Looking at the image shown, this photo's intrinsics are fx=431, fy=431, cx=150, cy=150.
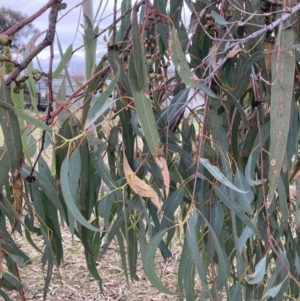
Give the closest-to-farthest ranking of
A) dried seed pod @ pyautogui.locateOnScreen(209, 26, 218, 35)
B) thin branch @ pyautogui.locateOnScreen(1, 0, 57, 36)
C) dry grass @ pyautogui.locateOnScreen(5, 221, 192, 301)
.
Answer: thin branch @ pyautogui.locateOnScreen(1, 0, 57, 36) → dried seed pod @ pyautogui.locateOnScreen(209, 26, 218, 35) → dry grass @ pyautogui.locateOnScreen(5, 221, 192, 301)

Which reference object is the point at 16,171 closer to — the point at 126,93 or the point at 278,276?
the point at 126,93

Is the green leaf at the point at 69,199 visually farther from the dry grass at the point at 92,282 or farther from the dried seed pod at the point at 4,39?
the dry grass at the point at 92,282

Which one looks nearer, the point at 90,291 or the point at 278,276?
the point at 278,276

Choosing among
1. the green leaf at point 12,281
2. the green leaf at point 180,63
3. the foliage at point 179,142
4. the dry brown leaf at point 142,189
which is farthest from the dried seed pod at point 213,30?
the green leaf at point 12,281

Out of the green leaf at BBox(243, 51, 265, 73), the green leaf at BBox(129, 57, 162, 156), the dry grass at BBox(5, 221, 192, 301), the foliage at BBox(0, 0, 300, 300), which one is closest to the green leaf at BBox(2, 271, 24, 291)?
the foliage at BBox(0, 0, 300, 300)

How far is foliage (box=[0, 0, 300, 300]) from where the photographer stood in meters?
0.44

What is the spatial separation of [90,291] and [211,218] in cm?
107

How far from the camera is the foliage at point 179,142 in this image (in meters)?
0.44

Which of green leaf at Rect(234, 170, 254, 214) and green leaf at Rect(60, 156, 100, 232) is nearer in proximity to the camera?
green leaf at Rect(60, 156, 100, 232)

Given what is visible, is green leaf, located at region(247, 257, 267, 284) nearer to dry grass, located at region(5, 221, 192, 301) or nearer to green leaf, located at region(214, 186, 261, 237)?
green leaf, located at region(214, 186, 261, 237)

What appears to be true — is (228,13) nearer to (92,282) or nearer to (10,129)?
(10,129)

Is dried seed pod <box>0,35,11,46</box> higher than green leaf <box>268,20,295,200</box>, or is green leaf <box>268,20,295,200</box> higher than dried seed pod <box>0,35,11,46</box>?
dried seed pod <box>0,35,11,46</box>

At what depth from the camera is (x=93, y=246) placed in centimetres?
79

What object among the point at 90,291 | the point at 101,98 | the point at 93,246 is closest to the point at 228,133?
the point at 101,98
